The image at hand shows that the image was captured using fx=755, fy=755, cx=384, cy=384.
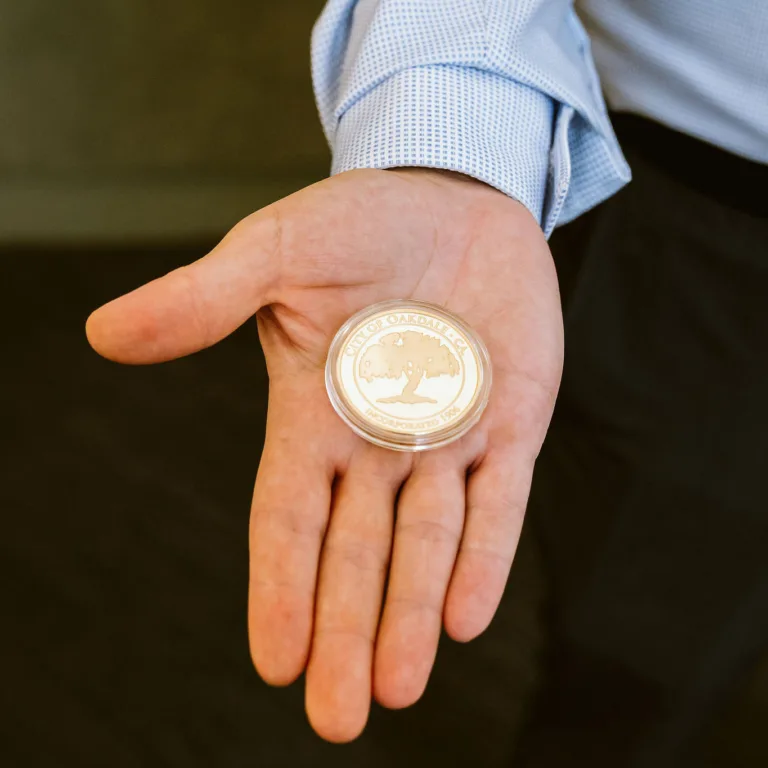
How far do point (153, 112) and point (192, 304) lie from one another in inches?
73.4

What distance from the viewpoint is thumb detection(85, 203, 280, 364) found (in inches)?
34.7

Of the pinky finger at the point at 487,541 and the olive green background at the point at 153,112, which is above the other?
the pinky finger at the point at 487,541

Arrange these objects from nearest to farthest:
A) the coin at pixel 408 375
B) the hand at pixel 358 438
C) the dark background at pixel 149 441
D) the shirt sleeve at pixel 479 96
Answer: the hand at pixel 358 438 → the coin at pixel 408 375 → the shirt sleeve at pixel 479 96 → the dark background at pixel 149 441

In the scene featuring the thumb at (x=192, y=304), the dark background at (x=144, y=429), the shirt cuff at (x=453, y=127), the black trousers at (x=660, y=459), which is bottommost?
the dark background at (x=144, y=429)

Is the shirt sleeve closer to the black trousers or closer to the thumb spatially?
→ the black trousers

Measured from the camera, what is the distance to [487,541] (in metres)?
0.92

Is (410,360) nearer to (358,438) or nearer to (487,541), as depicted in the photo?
(358,438)

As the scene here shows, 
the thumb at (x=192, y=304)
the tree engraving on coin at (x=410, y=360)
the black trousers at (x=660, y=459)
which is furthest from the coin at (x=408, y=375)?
the black trousers at (x=660, y=459)

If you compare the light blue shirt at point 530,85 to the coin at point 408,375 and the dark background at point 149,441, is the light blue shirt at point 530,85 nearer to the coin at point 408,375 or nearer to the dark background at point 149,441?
the coin at point 408,375

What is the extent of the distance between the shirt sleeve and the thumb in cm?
28

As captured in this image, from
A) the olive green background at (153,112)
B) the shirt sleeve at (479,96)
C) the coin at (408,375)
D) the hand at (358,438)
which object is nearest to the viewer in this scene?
the hand at (358,438)

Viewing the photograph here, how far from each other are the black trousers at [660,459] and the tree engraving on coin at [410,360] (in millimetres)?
399

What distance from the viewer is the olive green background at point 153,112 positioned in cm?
238

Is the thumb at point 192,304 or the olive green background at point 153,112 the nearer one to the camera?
the thumb at point 192,304
